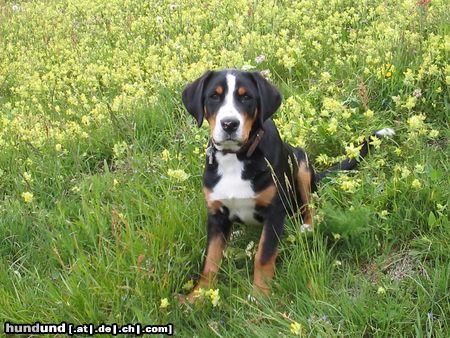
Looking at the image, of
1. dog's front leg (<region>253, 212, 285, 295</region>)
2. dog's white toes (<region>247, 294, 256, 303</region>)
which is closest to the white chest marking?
dog's front leg (<region>253, 212, 285, 295</region>)

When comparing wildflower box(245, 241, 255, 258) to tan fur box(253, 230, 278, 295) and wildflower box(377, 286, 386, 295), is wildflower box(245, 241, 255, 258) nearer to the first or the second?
tan fur box(253, 230, 278, 295)

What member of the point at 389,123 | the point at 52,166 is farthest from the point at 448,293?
the point at 52,166

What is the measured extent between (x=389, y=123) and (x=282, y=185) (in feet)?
4.27

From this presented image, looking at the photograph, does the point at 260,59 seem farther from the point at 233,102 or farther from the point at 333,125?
the point at 233,102

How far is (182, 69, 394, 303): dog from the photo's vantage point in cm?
306

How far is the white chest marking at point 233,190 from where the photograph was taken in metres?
3.16

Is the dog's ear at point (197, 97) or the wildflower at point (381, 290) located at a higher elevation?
the dog's ear at point (197, 97)

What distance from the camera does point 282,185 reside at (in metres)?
3.24

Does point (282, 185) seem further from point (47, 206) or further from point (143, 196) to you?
point (47, 206)

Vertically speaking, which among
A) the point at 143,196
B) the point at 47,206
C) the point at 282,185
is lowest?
the point at 47,206

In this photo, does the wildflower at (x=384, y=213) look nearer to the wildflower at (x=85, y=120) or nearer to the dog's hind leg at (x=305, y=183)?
the dog's hind leg at (x=305, y=183)

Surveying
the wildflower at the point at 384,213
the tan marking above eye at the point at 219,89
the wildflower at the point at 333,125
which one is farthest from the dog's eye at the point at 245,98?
the wildflower at the point at 384,213

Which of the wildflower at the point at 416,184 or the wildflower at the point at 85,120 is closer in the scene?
the wildflower at the point at 416,184

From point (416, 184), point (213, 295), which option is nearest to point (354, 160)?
point (416, 184)
